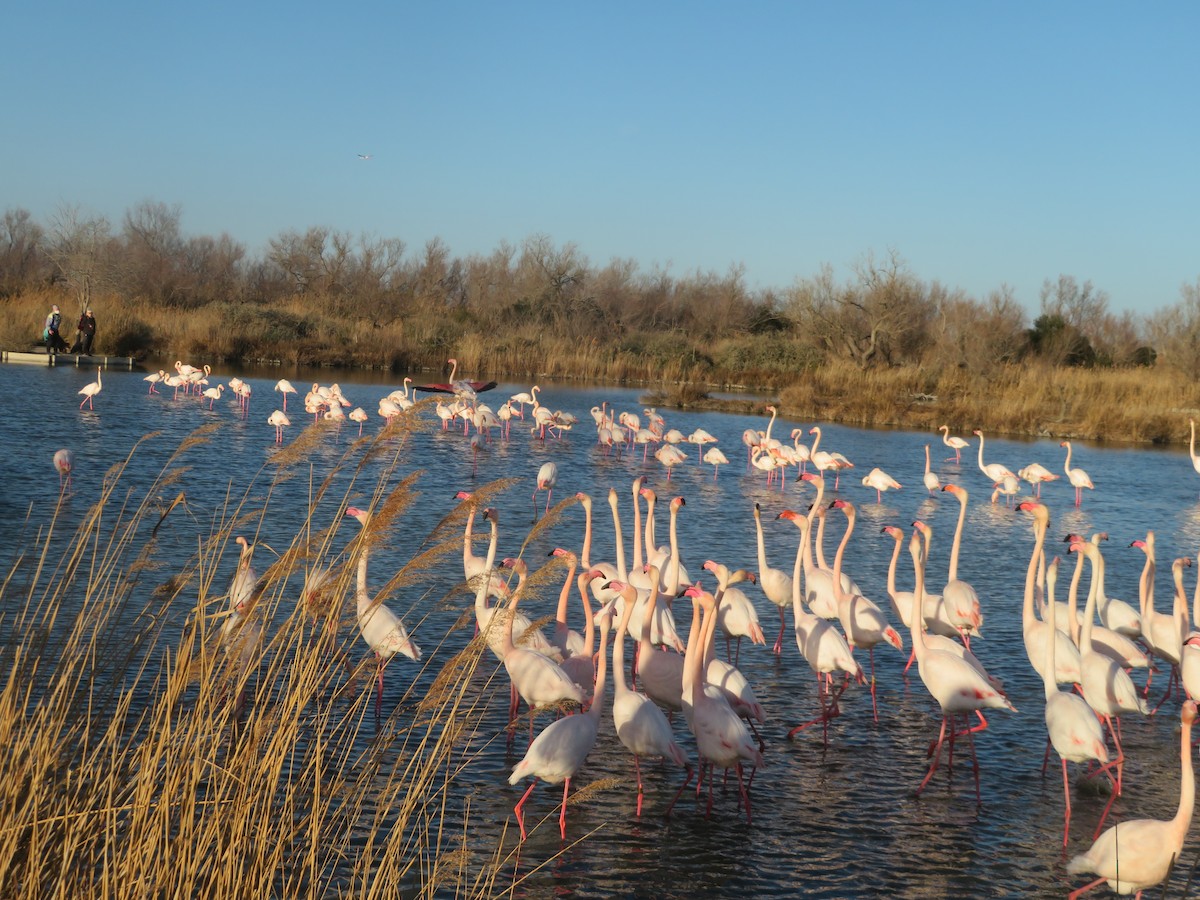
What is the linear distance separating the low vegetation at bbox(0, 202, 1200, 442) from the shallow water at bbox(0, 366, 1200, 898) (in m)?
11.8

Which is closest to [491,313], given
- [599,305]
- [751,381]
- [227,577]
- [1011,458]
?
[599,305]

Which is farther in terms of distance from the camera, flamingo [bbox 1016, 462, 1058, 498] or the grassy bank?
the grassy bank

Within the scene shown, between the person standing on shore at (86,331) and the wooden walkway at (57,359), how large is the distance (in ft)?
2.10

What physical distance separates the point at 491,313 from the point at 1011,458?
1391 inches

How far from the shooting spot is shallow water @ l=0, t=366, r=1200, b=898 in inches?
199

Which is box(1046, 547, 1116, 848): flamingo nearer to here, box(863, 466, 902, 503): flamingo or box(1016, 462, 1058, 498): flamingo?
box(863, 466, 902, 503): flamingo

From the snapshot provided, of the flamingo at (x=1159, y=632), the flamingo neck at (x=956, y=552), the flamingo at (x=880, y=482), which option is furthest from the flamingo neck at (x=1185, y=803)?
the flamingo at (x=880, y=482)

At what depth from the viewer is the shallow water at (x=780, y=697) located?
506 centimetres

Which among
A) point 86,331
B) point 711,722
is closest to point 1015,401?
point 86,331

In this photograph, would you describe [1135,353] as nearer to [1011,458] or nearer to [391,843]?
[1011,458]

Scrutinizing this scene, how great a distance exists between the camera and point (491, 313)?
55.8 metres

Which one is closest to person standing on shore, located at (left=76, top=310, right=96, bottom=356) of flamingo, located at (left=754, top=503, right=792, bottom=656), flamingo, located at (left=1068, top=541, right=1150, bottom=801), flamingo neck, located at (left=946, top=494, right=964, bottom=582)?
flamingo, located at (left=754, top=503, right=792, bottom=656)

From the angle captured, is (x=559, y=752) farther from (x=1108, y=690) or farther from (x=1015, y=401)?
(x=1015, y=401)

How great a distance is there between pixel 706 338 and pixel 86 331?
35003 millimetres
